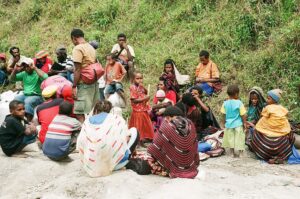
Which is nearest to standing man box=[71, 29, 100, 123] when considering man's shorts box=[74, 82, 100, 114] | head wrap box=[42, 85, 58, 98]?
man's shorts box=[74, 82, 100, 114]

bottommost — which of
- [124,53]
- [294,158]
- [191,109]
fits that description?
[294,158]

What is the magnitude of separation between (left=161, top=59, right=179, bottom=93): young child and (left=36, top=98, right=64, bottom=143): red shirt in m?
2.24

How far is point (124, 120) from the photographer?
657 centimetres

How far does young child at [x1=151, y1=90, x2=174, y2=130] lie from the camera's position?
839 cm

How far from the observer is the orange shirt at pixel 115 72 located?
9281mm

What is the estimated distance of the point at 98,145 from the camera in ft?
19.2

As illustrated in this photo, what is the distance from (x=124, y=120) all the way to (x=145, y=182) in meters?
1.06

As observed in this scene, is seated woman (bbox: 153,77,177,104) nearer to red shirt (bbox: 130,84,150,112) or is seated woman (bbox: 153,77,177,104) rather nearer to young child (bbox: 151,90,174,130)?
young child (bbox: 151,90,174,130)

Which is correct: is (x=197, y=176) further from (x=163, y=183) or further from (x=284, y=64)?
(x=284, y=64)

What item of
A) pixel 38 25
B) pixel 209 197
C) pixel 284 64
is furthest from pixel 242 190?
pixel 38 25

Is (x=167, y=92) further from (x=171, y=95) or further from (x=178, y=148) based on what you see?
(x=178, y=148)

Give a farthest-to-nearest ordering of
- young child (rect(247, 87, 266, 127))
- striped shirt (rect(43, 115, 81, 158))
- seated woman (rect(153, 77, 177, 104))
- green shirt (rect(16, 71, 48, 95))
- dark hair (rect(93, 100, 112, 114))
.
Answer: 1. green shirt (rect(16, 71, 48, 95))
2. seated woman (rect(153, 77, 177, 104))
3. young child (rect(247, 87, 266, 127))
4. striped shirt (rect(43, 115, 81, 158))
5. dark hair (rect(93, 100, 112, 114))

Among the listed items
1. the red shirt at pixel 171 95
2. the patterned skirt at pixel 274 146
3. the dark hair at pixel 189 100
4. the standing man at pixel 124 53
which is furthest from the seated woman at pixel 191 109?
the standing man at pixel 124 53

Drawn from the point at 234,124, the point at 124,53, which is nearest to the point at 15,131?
the point at 234,124
